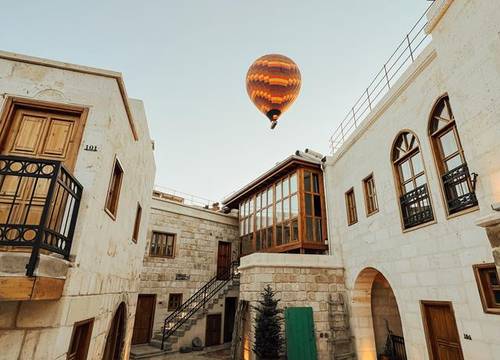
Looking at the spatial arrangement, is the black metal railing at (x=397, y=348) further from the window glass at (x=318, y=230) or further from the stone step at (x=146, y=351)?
the stone step at (x=146, y=351)

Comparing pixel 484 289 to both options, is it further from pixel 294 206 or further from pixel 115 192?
pixel 115 192

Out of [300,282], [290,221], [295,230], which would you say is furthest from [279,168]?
[300,282]

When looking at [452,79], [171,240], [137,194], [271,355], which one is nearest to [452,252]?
[452,79]

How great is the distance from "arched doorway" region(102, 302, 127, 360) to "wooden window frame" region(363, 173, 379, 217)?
269 inches

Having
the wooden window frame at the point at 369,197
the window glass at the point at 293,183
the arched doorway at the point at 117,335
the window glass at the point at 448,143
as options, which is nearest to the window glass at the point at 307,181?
the window glass at the point at 293,183

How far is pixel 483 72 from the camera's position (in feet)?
11.7

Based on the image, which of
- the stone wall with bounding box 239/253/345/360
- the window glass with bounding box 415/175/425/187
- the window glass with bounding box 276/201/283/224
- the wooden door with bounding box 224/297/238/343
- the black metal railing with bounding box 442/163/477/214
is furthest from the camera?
the wooden door with bounding box 224/297/238/343

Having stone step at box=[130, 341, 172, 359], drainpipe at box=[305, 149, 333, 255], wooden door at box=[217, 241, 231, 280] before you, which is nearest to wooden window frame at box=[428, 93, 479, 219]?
drainpipe at box=[305, 149, 333, 255]

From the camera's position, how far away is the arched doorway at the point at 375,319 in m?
8.07

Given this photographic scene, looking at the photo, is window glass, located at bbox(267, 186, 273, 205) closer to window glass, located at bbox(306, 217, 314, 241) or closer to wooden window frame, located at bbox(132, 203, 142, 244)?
window glass, located at bbox(306, 217, 314, 241)

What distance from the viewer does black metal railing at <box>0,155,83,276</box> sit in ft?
8.54

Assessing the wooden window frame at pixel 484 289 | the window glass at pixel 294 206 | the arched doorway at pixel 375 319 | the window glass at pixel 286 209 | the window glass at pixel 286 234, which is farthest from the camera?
the window glass at pixel 286 209

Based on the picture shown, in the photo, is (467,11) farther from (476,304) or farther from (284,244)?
(284,244)

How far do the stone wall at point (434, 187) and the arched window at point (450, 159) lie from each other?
0.39 ft
